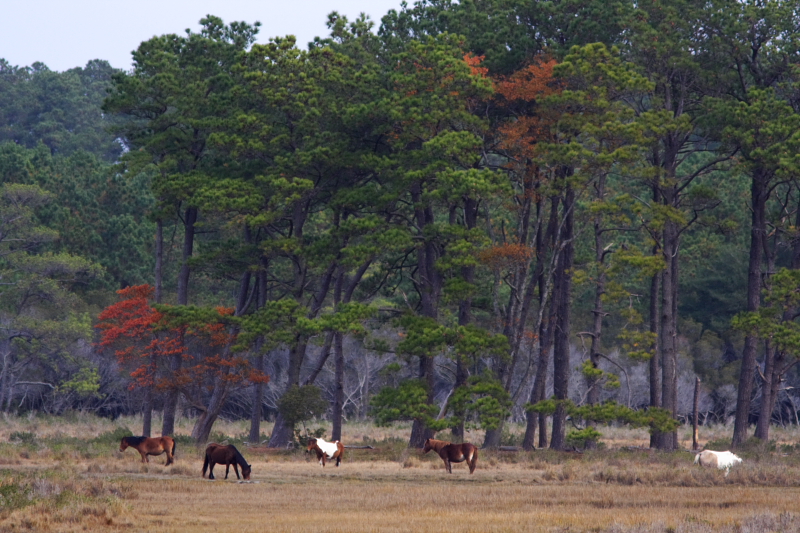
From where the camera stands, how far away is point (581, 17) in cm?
4194

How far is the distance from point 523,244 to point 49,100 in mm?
96520

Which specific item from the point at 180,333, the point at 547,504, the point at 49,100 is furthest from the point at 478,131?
the point at 49,100

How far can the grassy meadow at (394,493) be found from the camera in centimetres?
1859

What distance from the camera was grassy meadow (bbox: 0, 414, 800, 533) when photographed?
18594 millimetres

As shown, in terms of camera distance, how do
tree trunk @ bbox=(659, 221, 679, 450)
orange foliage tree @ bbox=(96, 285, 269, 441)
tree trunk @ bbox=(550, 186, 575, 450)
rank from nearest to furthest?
1. tree trunk @ bbox=(659, 221, 679, 450)
2. orange foliage tree @ bbox=(96, 285, 269, 441)
3. tree trunk @ bbox=(550, 186, 575, 450)

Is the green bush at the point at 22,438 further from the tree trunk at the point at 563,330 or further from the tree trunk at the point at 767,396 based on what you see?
the tree trunk at the point at 767,396

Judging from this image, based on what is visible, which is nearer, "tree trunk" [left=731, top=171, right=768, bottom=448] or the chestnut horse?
the chestnut horse

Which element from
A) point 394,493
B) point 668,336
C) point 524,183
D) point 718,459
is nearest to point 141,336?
point 524,183

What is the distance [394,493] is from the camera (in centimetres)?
2444

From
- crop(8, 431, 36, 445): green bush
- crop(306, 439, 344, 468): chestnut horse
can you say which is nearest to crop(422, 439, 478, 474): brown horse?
crop(306, 439, 344, 468): chestnut horse

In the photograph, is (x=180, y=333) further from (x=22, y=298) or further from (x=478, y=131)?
(x=22, y=298)

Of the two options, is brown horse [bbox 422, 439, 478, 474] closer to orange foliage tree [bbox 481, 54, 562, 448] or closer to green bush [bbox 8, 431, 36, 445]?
orange foliage tree [bbox 481, 54, 562, 448]

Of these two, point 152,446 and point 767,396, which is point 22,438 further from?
point 767,396

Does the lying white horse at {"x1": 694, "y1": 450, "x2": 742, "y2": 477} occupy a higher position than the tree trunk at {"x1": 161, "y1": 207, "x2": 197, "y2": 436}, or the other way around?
the tree trunk at {"x1": 161, "y1": 207, "x2": 197, "y2": 436}
